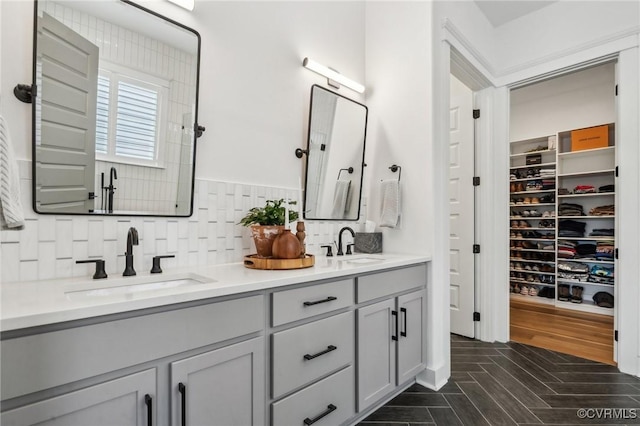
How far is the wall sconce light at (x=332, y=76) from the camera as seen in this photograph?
2297 mm

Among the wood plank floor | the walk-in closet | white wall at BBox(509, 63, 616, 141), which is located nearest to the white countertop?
the wood plank floor

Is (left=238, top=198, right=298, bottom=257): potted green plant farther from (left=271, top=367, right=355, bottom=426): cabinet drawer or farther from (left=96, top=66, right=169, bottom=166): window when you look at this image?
(left=271, top=367, right=355, bottom=426): cabinet drawer

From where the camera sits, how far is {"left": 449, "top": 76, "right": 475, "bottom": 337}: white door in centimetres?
326

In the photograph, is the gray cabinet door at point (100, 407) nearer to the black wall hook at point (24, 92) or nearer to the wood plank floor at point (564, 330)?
the black wall hook at point (24, 92)

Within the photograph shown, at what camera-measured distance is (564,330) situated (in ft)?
11.6

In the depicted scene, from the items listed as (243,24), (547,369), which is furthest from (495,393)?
(243,24)

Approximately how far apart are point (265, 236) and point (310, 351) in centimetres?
62

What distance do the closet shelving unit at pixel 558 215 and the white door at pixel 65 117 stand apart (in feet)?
17.6

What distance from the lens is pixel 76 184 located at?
1377 mm

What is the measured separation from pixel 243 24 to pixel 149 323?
5.79 ft

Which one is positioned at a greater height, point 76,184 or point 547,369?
point 76,184

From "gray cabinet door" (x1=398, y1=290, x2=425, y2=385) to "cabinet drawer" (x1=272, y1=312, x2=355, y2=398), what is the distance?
49 centimetres

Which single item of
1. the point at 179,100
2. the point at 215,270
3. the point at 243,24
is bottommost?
the point at 215,270

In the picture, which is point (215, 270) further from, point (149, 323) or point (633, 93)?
point (633, 93)
